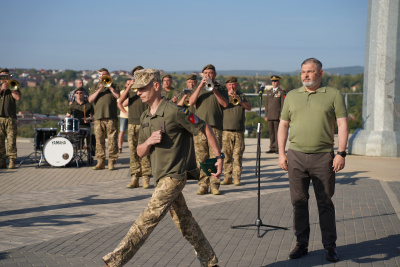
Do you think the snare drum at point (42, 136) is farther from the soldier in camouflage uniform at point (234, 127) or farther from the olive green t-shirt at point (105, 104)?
the soldier in camouflage uniform at point (234, 127)

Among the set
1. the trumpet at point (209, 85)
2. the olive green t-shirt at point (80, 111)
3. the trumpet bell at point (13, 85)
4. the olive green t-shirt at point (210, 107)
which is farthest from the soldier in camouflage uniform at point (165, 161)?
the olive green t-shirt at point (80, 111)

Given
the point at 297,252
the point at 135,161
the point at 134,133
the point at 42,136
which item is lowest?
the point at 297,252

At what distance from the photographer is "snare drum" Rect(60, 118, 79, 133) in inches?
645

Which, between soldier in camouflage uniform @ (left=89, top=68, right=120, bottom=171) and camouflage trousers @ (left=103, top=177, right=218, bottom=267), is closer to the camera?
camouflage trousers @ (left=103, top=177, right=218, bottom=267)

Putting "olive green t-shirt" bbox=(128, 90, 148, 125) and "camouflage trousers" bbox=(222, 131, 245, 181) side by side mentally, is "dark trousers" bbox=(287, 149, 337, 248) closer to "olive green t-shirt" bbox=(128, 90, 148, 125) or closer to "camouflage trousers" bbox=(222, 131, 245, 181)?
"camouflage trousers" bbox=(222, 131, 245, 181)

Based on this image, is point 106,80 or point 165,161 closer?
point 165,161

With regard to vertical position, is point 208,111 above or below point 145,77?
below

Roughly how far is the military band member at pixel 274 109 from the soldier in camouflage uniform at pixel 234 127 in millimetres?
6521

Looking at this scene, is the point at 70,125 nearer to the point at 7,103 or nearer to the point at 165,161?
the point at 7,103

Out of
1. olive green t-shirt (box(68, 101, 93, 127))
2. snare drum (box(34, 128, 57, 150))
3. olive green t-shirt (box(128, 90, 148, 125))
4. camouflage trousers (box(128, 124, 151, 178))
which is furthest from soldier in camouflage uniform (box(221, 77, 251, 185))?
olive green t-shirt (box(68, 101, 93, 127))

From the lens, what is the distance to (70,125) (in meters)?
16.4

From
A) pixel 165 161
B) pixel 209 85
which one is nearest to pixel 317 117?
pixel 165 161

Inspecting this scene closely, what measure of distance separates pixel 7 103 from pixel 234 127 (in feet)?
19.9

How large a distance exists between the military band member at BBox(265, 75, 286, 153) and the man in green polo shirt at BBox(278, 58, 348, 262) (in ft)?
40.3
